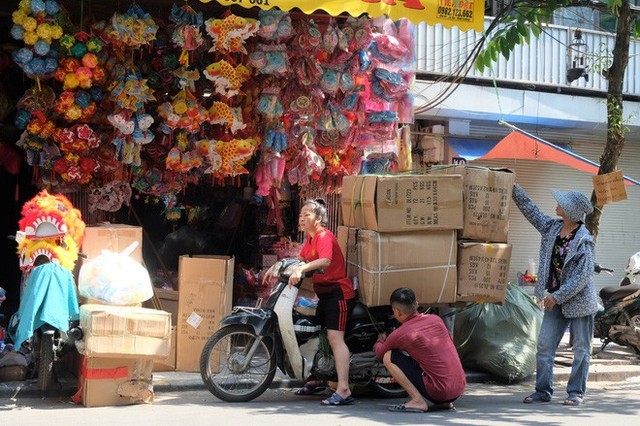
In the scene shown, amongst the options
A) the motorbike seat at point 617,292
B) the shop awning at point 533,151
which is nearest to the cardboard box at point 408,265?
the motorbike seat at point 617,292

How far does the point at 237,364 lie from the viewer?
299 inches

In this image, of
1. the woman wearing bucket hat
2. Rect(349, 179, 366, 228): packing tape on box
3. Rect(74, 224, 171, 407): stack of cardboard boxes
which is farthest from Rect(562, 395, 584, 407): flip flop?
Rect(74, 224, 171, 407): stack of cardboard boxes

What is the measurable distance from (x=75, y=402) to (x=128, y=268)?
45.2 inches

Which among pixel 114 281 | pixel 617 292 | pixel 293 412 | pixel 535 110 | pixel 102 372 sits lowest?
pixel 293 412

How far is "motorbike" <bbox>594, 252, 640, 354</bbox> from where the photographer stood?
1093cm

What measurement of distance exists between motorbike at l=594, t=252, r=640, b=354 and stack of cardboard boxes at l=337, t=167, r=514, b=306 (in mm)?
3296

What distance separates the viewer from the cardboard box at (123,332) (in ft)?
23.4

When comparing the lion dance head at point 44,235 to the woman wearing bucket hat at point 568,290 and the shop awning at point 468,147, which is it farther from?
the shop awning at point 468,147

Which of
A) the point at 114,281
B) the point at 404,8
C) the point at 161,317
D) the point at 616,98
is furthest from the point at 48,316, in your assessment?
the point at 616,98

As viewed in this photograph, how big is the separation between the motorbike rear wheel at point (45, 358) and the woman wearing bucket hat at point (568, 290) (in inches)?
156

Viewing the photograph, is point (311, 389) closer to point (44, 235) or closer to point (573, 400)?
point (573, 400)

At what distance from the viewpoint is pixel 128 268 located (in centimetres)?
764

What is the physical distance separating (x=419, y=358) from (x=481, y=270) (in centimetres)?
111

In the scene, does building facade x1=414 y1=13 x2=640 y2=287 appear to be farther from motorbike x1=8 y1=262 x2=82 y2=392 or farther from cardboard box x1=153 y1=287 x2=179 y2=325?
motorbike x1=8 y1=262 x2=82 y2=392
